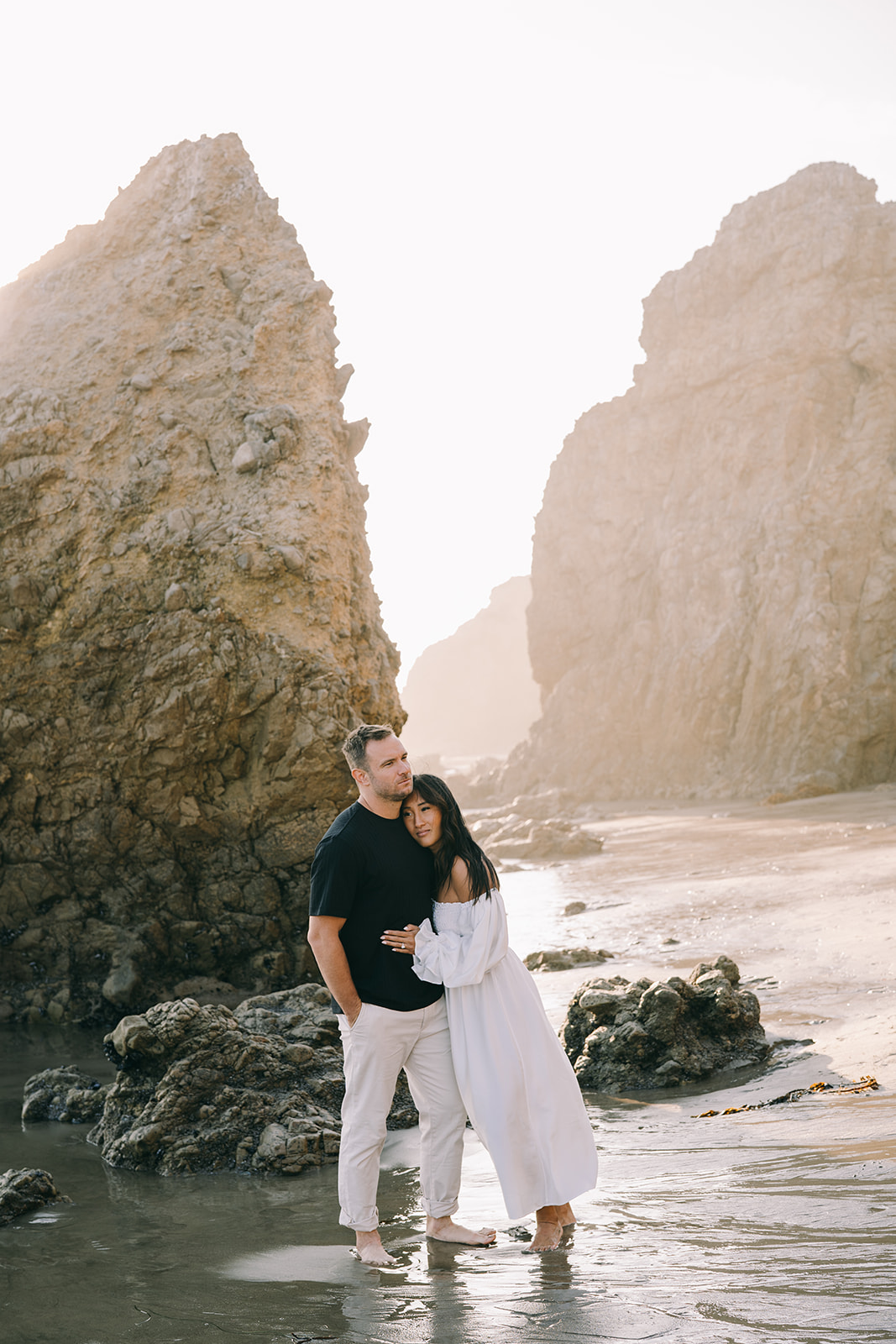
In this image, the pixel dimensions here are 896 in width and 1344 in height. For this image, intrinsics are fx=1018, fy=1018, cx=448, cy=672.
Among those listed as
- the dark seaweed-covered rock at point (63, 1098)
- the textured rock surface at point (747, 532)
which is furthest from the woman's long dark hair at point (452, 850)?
the textured rock surface at point (747, 532)

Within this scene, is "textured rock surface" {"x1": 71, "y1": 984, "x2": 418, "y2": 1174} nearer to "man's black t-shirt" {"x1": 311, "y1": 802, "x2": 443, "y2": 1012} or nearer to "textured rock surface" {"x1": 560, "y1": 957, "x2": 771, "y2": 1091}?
"textured rock surface" {"x1": 560, "y1": 957, "x2": 771, "y2": 1091}

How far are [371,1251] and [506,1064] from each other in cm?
80

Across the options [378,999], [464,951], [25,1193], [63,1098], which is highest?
[464,951]

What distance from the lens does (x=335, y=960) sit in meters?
3.83

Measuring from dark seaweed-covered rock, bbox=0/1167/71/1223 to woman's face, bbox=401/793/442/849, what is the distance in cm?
250

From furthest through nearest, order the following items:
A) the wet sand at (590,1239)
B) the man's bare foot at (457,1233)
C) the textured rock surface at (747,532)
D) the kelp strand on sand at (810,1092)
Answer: the textured rock surface at (747,532)
the kelp strand on sand at (810,1092)
the man's bare foot at (457,1233)
the wet sand at (590,1239)

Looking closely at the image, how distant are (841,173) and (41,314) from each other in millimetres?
34893

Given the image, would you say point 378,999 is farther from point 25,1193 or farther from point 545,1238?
point 25,1193

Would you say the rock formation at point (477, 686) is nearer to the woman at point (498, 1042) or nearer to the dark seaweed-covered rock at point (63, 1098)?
the dark seaweed-covered rock at point (63, 1098)

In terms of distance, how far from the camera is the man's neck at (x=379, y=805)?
4.05m

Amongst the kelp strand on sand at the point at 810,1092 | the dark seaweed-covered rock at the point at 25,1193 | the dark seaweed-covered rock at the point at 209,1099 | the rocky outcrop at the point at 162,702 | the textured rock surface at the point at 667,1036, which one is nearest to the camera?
the dark seaweed-covered rock at the point at 25,1193

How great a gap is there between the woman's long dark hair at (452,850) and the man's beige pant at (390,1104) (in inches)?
19.3

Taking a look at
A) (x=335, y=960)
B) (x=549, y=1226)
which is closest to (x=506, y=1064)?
(x=549, y=1226)

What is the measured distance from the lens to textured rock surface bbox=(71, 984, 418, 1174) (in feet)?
17.5
